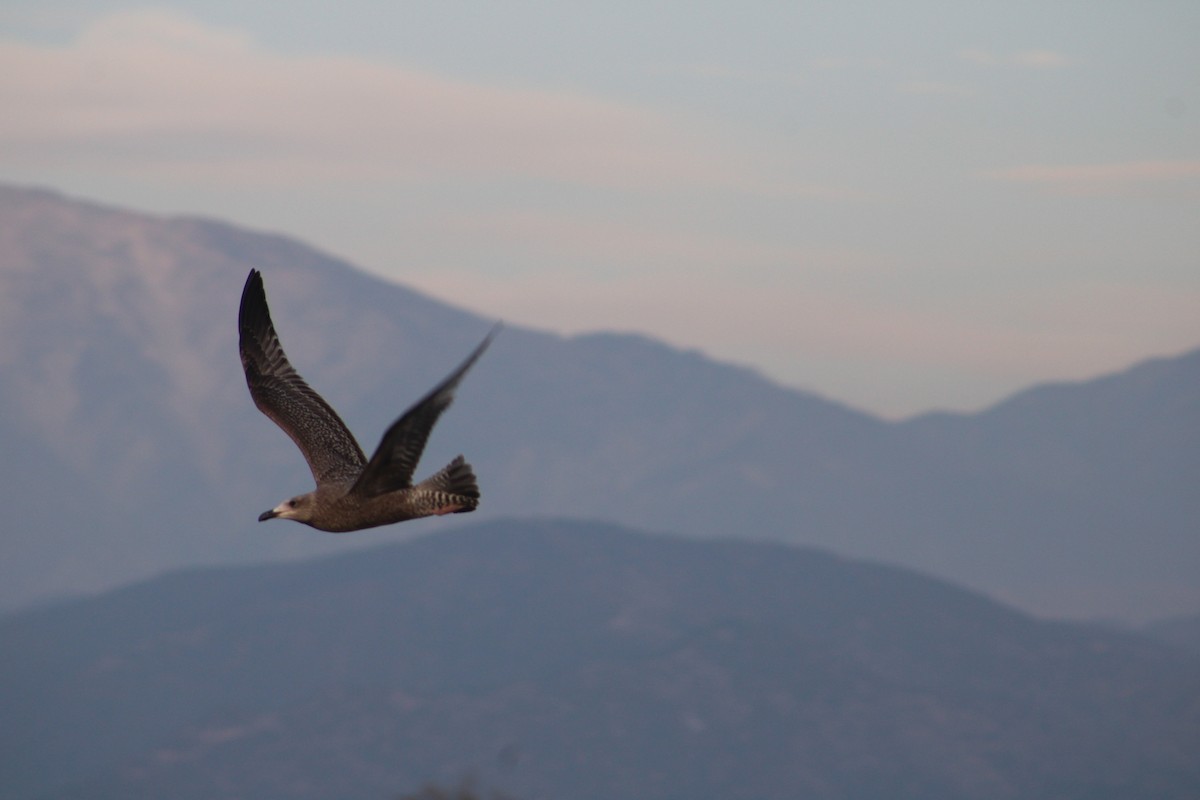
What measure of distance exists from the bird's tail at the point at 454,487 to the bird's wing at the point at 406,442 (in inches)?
16.7

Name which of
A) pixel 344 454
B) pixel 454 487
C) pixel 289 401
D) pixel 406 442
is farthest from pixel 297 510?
pixel 406 442

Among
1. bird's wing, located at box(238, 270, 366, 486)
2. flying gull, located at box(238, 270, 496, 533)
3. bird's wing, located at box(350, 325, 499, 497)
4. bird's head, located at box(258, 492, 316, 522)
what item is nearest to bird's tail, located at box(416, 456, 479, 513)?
flying gull, located at box(238, 270, 496, 533)

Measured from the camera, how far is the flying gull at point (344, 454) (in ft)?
62.3

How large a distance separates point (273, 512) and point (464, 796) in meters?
23.1

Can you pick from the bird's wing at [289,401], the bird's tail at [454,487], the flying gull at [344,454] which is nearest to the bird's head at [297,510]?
the flying gull at [344,454]

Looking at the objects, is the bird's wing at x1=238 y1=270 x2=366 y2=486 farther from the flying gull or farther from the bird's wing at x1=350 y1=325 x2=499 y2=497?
the bird's wing at x1=350 y1=325 x2=499 y2=497

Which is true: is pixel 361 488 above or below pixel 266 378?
below

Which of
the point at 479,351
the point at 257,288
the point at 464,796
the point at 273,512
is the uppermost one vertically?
the point at 257,288

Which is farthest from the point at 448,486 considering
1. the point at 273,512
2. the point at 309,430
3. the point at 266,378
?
the point at 266,378

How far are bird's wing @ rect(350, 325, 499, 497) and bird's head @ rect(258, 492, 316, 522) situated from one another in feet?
3.87

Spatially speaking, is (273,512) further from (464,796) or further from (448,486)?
(464,796)

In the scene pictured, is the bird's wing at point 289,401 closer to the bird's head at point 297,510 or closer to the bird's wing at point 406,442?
the bird's head at point 297,510

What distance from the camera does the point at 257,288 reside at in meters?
25.7

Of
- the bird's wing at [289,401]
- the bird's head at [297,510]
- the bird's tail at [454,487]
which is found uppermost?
the bird's wing at [289,401]
